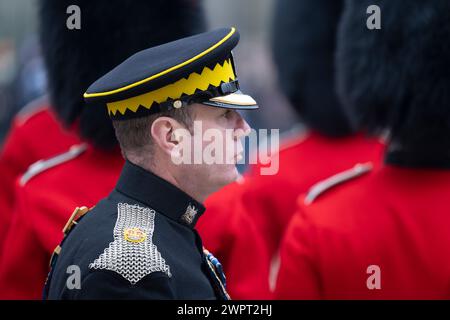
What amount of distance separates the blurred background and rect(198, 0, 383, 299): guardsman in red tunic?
205 millimetres

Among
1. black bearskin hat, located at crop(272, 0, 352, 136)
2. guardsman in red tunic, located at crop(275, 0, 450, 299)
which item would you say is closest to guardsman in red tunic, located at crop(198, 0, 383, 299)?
black bearskin hat, located at crop(272, 0, 352, 136)

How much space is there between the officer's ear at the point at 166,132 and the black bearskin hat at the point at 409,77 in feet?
3.60

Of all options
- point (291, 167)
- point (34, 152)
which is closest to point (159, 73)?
point (34, 152)

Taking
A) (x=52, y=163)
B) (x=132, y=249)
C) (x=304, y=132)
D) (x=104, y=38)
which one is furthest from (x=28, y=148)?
(x=132, y=249)

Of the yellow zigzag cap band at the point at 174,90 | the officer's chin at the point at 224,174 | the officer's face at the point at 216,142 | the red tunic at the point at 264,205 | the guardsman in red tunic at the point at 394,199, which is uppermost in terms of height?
the yellow zigzag cap band at the point at 174,90

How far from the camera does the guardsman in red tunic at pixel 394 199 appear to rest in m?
2.79

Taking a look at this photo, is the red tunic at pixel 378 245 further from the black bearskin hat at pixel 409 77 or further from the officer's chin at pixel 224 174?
the officer's chin at pixel 224 174

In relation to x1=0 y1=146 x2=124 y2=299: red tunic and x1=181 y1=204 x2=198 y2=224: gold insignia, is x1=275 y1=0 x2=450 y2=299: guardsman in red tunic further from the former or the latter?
x1=181 y1=204 x2=198 y2=224: gold insignia

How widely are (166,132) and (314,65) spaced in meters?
2.28

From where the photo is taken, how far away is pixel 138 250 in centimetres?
198

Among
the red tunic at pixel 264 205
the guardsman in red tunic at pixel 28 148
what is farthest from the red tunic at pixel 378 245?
the guardsman in red tunic at pixel 28 148

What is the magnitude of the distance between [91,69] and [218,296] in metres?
1.09

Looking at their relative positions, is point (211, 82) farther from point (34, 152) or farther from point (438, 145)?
point (34, 152)

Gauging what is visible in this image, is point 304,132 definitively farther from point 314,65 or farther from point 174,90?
A: point 174,90
